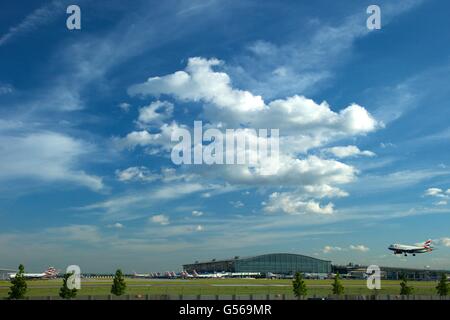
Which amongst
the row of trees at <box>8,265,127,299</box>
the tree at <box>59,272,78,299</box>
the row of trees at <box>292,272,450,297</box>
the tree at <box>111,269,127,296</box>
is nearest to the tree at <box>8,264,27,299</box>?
the row of trees at <box>8,265,127,299</box>

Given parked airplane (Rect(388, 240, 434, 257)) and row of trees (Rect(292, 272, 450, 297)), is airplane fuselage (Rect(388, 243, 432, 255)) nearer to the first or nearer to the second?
parked airplane (Rect(388, 240, 434, 257))

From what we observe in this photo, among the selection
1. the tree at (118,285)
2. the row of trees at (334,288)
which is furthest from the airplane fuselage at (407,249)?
the tree at (118,285)

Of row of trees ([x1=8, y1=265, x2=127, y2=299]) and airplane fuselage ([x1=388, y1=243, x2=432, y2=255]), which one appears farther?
airplane fuselage ([x1=388, y1=243, x2=432, y2=255])

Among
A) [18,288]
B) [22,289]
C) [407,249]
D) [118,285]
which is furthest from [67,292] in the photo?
[407,249]

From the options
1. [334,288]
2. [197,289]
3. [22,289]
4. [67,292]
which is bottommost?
[197,289]

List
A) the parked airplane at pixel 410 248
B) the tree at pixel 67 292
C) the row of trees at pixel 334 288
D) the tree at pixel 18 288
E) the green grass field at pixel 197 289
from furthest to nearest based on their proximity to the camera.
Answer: the parked airplane at pixel 410 248 < the green grass field at pixel 197 289 < the row of trees at pixel 334 288 < the tree at pixel 18 288 < the tree at pixel 67 292

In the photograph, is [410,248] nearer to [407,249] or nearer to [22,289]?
[407,249]

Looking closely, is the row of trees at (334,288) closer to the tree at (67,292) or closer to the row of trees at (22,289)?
the row of trees at (22,289)
